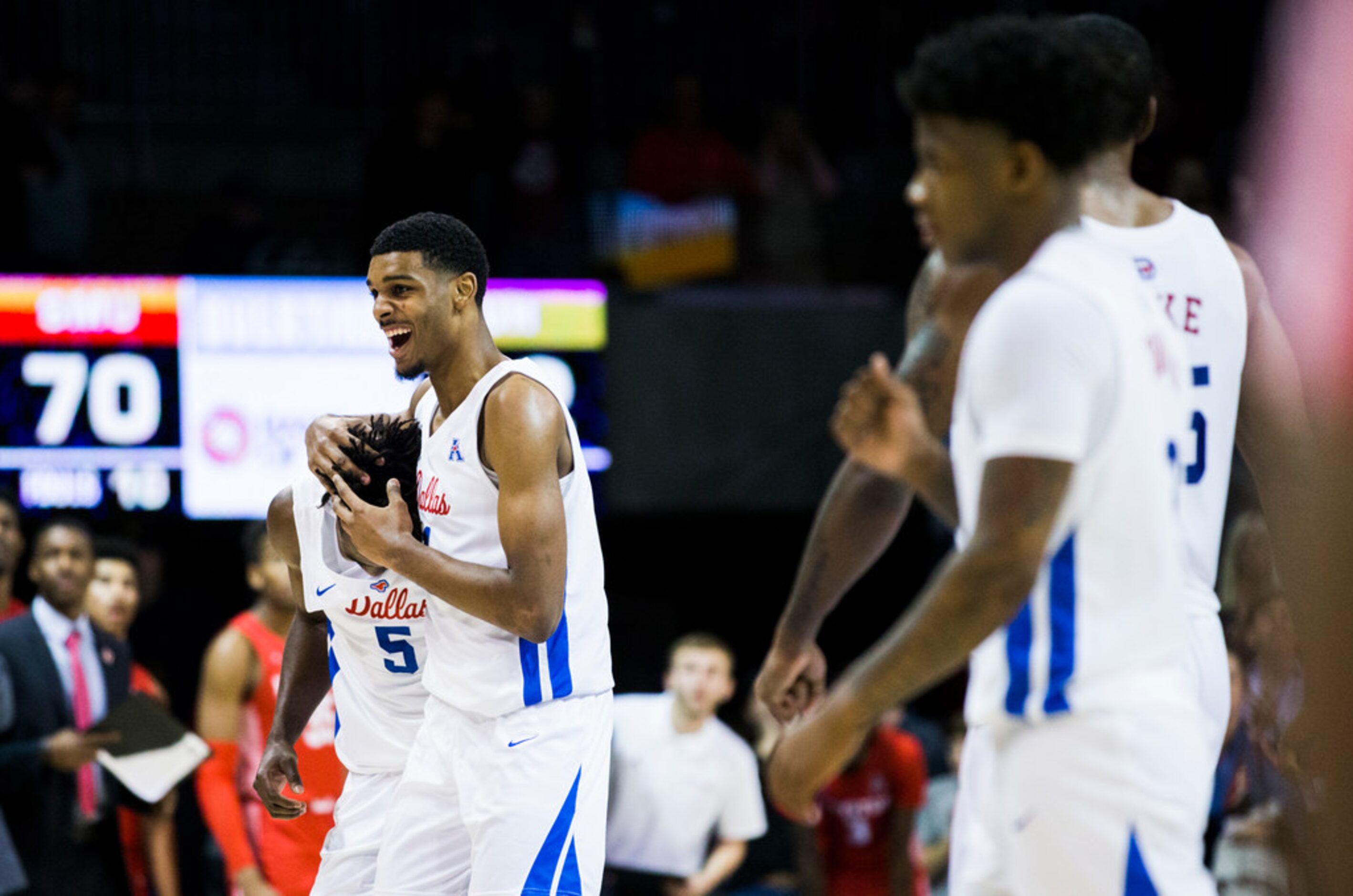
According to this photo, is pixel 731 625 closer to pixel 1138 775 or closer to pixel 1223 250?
pixel 1223 250

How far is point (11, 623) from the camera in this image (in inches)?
253

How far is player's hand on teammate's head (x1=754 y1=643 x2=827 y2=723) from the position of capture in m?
2.90

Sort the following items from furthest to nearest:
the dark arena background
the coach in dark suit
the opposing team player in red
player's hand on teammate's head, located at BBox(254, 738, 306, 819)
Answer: the dark arena background < the coach in dark suit < the opposing team player in red < player's hand on teammate's head, located at BBox(254, 738, 306, 819)

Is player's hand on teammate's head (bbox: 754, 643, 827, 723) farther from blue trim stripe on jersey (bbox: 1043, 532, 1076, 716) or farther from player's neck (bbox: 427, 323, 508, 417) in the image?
player's neck (bbox: 427, 323, 508, 417)

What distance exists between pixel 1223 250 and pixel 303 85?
907cm

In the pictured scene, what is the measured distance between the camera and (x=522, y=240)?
32.5ft

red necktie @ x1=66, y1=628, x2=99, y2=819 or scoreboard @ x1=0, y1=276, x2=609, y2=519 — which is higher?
scoreboard @ x1=0, y1=276, x2=609, y2=519

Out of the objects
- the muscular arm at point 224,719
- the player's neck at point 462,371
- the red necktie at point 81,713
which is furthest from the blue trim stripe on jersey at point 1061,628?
the red necktie at point 81,713

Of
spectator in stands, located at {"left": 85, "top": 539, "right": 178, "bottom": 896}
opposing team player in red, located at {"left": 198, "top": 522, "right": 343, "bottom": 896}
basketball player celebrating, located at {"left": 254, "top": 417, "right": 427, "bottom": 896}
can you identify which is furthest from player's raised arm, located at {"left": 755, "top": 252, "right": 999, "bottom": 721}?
spectator in stands, located at {"left": 85, "top": 539, "right": 178, "bottom": 896}

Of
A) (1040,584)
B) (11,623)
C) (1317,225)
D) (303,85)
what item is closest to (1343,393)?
(1317,225)

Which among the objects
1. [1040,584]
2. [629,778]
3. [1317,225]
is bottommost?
[629,778]

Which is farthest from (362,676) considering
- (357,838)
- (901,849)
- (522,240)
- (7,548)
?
(522,240)

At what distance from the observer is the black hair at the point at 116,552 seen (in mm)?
7117

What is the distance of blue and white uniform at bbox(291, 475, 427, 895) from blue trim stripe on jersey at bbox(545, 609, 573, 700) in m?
0.37
